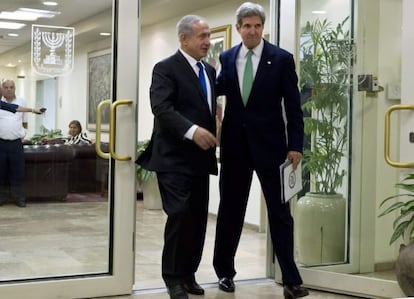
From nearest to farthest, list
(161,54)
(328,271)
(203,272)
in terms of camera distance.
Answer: (328,271) < (203,272) < (161,54)

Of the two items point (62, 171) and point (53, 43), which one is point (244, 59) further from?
point (62, 171)

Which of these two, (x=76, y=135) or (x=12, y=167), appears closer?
(x=12, y=167)

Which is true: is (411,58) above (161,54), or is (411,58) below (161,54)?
below

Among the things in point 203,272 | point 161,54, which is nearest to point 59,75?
point 203,272

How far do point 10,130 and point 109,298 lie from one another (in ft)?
3.36

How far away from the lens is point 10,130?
3.14 metres

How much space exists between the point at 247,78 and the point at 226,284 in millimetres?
1157

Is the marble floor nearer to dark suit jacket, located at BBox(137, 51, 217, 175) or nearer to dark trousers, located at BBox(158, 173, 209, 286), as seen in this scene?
dark trousers, located at BBox(158, 173, 209, 286)

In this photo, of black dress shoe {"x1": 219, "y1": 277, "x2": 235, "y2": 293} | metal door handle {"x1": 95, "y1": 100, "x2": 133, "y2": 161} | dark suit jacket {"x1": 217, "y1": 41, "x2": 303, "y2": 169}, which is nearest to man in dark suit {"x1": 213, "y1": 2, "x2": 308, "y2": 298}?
dark suit jacket {"x1": 217, "y1": 41, "x2": 303, "y2": 169}

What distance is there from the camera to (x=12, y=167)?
10.5ft

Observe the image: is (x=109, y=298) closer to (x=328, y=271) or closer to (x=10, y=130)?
(x=10, y=130)

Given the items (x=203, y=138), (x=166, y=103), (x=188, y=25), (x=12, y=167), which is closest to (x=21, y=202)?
(x=12, y=167)

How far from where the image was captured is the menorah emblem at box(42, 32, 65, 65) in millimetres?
A: 3105

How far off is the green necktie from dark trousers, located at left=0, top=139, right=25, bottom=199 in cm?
123
